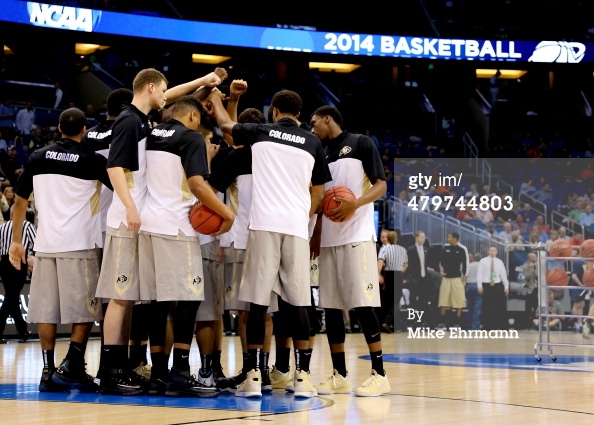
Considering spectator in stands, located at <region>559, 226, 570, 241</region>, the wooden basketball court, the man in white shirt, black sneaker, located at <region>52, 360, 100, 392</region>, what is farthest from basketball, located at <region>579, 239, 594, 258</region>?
black sneaker, located at <region>52, 360, 100, 392</region>

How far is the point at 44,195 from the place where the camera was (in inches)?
265

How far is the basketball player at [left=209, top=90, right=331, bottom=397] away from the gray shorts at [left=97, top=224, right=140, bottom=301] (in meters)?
0.78

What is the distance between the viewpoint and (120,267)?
623cm

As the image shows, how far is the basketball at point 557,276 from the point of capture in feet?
36.7

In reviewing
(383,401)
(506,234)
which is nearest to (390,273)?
(506,234)

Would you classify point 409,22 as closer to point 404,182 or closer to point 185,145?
point 404,182

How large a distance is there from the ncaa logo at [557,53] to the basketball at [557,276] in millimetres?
18516

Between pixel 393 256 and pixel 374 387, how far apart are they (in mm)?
9907

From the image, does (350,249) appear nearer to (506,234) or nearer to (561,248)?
(561,248)

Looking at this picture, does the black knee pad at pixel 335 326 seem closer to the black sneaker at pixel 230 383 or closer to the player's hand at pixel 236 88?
the black sneaker at pixel 230 383

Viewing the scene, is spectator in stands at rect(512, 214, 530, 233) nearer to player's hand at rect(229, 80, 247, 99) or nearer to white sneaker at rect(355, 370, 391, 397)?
white sneaker at rect(355, 370, 391, 397)

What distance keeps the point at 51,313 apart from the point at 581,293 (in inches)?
387

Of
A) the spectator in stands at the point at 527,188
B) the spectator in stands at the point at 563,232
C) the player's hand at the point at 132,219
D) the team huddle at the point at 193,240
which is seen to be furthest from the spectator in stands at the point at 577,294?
the player's hand at the point at 132,219

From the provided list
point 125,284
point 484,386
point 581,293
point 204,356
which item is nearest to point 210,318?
point 204,356
